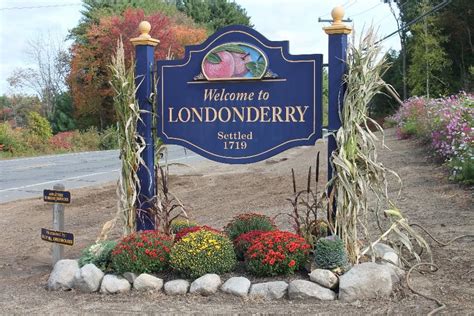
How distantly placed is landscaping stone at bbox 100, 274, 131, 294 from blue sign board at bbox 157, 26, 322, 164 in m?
1.63

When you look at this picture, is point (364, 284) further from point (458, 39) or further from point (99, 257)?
point (458, 39)

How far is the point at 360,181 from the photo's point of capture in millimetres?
5355

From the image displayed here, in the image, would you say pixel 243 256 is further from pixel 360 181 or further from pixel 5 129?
pixel 5 129

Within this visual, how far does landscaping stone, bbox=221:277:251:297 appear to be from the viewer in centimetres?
491

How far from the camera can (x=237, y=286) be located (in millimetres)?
4953

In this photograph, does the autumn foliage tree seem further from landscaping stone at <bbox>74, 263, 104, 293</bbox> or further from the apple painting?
landscaping stone at <bbox>74, 263, 104, 293</bbox>

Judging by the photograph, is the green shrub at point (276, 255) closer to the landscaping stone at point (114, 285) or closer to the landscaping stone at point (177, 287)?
the landscaping stone at point (177, 287)

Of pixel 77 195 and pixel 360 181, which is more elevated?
pixel 360 181

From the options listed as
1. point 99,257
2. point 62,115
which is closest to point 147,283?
point 99,257

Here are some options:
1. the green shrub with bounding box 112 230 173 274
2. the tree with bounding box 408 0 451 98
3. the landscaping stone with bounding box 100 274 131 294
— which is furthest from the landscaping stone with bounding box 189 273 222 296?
the tree with bounding box 408 0 451 98

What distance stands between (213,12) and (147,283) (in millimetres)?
56030

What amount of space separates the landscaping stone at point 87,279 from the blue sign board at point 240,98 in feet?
5.43

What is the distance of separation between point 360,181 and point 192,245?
1.64 meters

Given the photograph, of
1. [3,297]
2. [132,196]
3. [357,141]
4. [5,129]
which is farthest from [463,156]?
[5,129]
